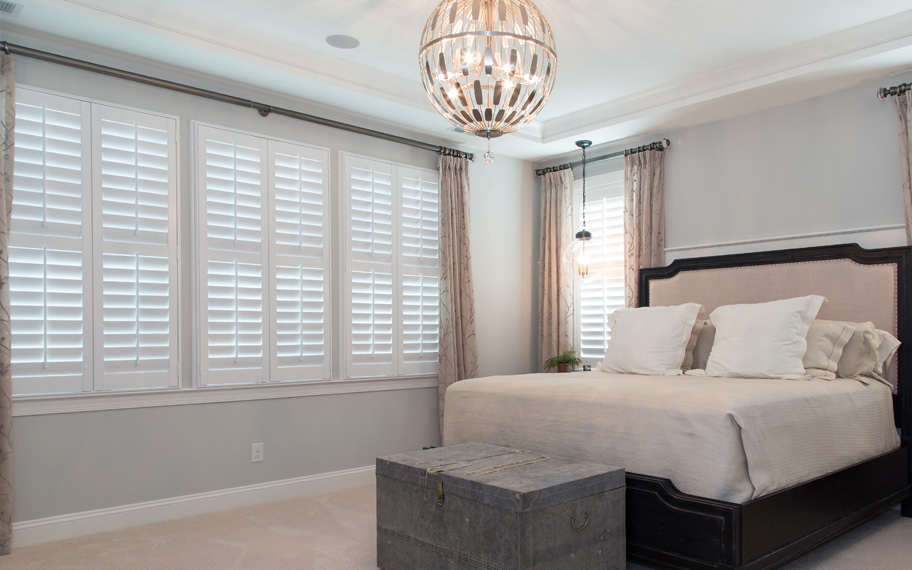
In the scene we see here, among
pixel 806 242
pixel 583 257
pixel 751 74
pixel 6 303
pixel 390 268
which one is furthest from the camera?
pixel 583 257

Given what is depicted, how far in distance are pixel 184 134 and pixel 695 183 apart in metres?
3.23

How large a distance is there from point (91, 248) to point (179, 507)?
55.5 inches

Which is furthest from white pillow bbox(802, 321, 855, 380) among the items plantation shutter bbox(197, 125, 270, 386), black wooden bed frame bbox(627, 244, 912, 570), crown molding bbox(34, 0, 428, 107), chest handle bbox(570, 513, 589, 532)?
plantation shutter bbox(197, 125, 270, 386)

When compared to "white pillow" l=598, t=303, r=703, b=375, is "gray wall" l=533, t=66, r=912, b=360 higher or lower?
higher

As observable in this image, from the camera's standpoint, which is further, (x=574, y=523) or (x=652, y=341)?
(x=652, y=341)

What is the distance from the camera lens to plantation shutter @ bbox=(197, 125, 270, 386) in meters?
3.69

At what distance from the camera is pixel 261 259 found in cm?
389

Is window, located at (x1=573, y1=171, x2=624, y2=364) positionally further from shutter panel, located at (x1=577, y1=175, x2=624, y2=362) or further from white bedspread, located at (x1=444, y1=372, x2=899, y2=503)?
white bedspread, located at (x1=444, y1=372, x2=899, y2=503)

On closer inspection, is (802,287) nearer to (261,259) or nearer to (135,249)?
(261,259)

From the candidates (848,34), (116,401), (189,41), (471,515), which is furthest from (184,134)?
(848,34)

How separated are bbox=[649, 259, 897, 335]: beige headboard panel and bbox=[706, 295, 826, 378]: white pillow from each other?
0.43 metres

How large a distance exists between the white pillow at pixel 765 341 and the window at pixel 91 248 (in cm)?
288

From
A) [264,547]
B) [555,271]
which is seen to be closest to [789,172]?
[555,271]

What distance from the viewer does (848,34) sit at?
342 cm
